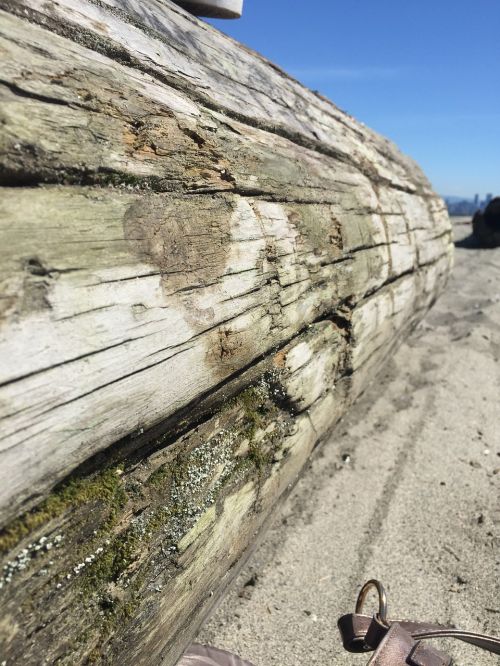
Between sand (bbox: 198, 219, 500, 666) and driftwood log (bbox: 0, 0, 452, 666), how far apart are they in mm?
277

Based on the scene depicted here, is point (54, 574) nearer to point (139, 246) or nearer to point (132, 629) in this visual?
point (132, 629)

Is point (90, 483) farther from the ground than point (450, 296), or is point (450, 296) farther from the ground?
point (90, 483)

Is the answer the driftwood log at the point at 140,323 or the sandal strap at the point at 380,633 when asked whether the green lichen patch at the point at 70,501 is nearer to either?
the driftwood log at the point at 140,323

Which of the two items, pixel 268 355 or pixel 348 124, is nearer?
pixel 268 355

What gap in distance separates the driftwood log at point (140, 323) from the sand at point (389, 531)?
277 millimetres

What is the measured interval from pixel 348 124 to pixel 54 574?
3.63 m

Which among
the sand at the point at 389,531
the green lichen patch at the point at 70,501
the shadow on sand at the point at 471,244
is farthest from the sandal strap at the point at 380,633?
the shadow on sand at the point at 471,244

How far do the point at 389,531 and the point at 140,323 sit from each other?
1859mm

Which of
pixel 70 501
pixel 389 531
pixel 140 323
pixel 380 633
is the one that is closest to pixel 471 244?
pixel 389 531

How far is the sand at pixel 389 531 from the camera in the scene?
6.65ft

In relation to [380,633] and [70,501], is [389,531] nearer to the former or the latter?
[380,633]

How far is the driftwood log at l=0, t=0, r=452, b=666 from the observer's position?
109 centimetres

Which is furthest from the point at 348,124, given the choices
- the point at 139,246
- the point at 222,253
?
the point at 139,246

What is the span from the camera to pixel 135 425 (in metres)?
1.32
